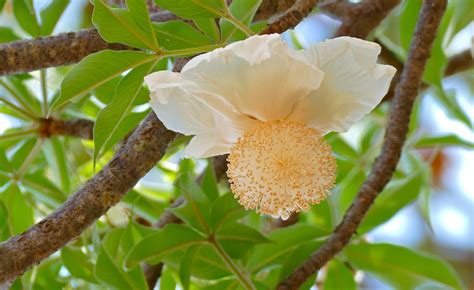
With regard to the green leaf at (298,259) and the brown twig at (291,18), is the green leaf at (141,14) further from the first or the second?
the green leaf at (298,259)

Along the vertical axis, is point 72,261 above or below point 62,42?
below

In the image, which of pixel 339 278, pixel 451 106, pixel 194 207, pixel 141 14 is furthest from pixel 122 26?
pixel 451 106

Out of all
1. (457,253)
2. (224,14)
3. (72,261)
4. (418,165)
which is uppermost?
(224,14)

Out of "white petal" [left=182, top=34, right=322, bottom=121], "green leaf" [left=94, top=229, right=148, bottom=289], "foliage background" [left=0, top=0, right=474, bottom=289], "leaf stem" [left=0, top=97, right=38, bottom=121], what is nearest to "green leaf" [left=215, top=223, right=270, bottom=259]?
"foliage background" [left=0, top=0, right=474, bottom=289]

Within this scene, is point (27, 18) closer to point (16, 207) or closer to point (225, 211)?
point (16, 207)

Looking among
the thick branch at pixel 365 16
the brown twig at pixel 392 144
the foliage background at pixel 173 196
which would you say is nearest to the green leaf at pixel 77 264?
the foliage background at pixel 173 196

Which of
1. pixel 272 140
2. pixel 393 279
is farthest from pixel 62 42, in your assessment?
pixel 393 279

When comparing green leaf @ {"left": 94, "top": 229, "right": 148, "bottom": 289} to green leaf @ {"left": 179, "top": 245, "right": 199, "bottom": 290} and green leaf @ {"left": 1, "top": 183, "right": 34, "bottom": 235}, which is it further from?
green leaf @ {"left": 1, "top": 183, "right": 34, "bottom": 235}

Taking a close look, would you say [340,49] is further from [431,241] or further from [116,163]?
[431,241]
